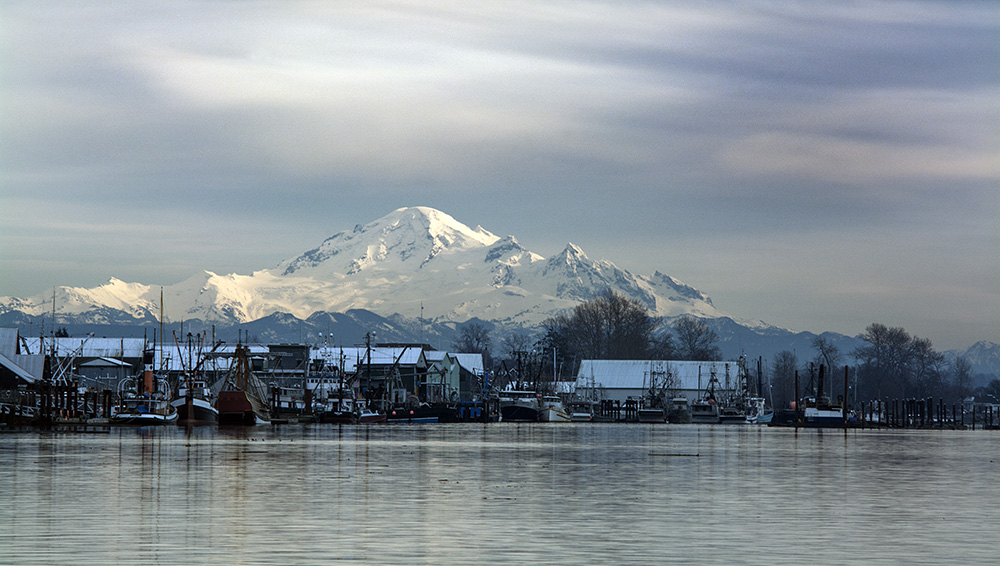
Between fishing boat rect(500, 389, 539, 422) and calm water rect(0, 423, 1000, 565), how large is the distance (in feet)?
401

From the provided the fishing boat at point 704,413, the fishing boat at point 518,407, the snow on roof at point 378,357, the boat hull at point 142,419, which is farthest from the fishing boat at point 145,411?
the fishing boat at point 704,413

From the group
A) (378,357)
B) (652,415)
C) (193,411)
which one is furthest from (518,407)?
(193,411)

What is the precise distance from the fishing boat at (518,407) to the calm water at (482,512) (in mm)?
122250

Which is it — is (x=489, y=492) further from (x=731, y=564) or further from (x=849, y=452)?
(x=849, y=452)

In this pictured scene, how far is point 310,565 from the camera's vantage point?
1619 centimetres

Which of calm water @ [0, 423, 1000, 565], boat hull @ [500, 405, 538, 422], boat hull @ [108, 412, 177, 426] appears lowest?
boat hull @ [500, 405, 538, 422]

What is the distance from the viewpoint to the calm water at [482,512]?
17734 millimetres

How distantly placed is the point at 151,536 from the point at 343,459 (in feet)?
79.7

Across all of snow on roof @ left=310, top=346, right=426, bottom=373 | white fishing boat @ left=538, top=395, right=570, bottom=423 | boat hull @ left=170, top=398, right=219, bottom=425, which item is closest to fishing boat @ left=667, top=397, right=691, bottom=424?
white fishing boat @ left=538, top=395, right=570, bottom=423

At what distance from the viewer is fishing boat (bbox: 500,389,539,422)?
165 meters

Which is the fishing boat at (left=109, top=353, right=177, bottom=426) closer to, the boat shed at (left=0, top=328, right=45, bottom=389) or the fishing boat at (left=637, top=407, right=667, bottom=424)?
the boat shed at (left=0, top=328, right=45, bottom=389)

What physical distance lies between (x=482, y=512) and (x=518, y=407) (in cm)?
14317

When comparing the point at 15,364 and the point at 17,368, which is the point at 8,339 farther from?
the point at 17,368

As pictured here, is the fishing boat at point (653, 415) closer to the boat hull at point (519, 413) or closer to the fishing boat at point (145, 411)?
the boat hull at point (519, 413)
